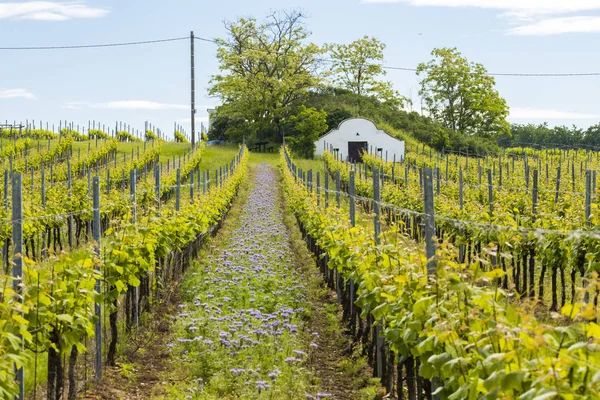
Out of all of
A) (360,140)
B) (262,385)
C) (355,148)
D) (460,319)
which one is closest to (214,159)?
(355,148)

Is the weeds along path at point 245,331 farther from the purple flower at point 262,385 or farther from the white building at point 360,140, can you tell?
the white building at point 360,140

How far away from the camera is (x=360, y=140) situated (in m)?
51.1

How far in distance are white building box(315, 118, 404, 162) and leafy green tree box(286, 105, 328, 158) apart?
65.8 inches

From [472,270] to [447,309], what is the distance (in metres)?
0.35

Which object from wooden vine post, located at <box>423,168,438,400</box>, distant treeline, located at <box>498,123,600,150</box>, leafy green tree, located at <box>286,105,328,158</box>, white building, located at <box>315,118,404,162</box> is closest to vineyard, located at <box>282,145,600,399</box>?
wooden vine post, located at <box>423,168,438,400</box>

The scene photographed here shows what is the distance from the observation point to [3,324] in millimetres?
4668

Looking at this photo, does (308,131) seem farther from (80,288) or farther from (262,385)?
(80,288)

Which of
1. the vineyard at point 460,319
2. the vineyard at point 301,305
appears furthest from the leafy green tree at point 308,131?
the vineyard at point 460,319

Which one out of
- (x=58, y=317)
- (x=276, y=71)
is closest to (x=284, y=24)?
(x=276, y=71)

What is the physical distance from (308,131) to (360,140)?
457 cm

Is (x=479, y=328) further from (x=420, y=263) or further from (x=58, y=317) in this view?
(x=58, y=317)

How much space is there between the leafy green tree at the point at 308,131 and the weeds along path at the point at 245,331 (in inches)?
1496

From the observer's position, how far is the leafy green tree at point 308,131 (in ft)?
174

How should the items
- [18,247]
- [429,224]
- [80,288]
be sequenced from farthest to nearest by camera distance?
[80,288] → [18,247] → [429,224]
